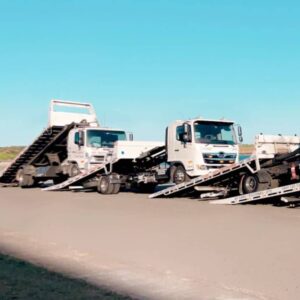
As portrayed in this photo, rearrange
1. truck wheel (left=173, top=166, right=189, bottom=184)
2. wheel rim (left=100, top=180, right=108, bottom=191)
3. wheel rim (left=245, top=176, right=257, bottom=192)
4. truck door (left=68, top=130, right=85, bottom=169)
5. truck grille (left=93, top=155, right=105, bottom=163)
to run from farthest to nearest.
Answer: truck door (left=68, top=130, right=85, bottom=169) → truck grille (left=93, top=155, right=105, bottom=163) → wheel rim (left=100, top=180, right=108, bottom=191) → truck wheel (left=173, top=166, right=189, bottom=184) → wheel rim (left=245, top=176, right=257, bottom=192)

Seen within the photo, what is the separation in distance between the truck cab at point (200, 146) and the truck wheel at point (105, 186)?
3.02 m

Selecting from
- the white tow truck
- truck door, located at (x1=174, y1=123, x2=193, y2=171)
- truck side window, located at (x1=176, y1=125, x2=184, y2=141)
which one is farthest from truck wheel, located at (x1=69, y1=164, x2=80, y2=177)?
truck side window, located at (x1=176, y1=125, x2=184, y2=141)

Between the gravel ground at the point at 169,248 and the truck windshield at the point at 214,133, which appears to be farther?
the truck windshield at the point at 214,133

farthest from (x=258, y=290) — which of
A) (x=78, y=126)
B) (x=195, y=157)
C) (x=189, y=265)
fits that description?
(x=78, y=126)

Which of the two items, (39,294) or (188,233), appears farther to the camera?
(188,233)

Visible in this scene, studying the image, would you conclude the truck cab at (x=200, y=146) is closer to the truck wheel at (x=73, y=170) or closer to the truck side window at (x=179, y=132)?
the truck side window at (x=179, y=132)

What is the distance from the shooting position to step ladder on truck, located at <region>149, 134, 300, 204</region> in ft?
51.3

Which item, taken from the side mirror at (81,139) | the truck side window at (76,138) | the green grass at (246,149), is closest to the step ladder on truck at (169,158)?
the green grass at (246,149)

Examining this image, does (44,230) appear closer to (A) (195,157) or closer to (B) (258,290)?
(B) (258,290)

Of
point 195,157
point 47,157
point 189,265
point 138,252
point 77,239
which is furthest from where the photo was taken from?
point 47,157

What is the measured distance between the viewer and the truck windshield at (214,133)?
18734 millimetres

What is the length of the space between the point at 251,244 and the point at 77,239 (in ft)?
→ 10.1

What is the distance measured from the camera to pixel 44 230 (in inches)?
432

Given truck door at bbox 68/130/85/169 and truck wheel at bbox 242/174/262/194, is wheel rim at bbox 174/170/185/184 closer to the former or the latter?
truck wheel at bbox 242/174/262/194
